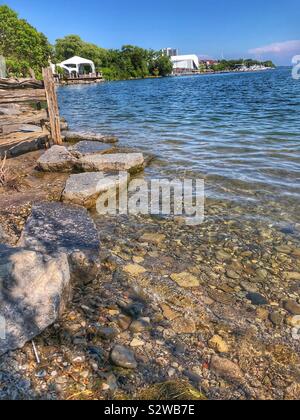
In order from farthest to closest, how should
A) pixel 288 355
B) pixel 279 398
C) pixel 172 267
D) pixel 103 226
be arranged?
pixel 103 226
pixel 172 267
pixel 288 355
pixel 279 398

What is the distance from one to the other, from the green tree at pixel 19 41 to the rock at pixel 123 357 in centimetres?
6505

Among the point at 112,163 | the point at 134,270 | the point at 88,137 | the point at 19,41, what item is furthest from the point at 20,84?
the point at 19,41

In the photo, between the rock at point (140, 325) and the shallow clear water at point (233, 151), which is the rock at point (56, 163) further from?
the rock at point (140, 325)

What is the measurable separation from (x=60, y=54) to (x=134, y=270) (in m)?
117

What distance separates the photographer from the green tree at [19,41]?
61.3 metres

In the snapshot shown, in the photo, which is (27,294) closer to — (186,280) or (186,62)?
(186,280)

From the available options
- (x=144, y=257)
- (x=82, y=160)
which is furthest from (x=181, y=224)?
(x=82, y=160)

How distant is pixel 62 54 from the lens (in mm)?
105812

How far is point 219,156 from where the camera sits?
8.65 metres

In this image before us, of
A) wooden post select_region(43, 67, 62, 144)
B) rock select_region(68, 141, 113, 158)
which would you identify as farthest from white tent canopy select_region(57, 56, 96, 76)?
rock select_region(68, 141, 113, 158)

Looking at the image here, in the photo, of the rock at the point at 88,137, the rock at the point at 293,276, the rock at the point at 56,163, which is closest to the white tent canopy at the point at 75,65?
the rock at the point at 88,137

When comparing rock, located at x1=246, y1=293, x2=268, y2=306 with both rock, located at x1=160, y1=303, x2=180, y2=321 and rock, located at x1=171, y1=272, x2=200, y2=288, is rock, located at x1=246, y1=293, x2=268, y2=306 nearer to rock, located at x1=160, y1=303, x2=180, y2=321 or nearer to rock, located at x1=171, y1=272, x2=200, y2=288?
rock, located at x1=171, y1=272, x2=200, y2=288
